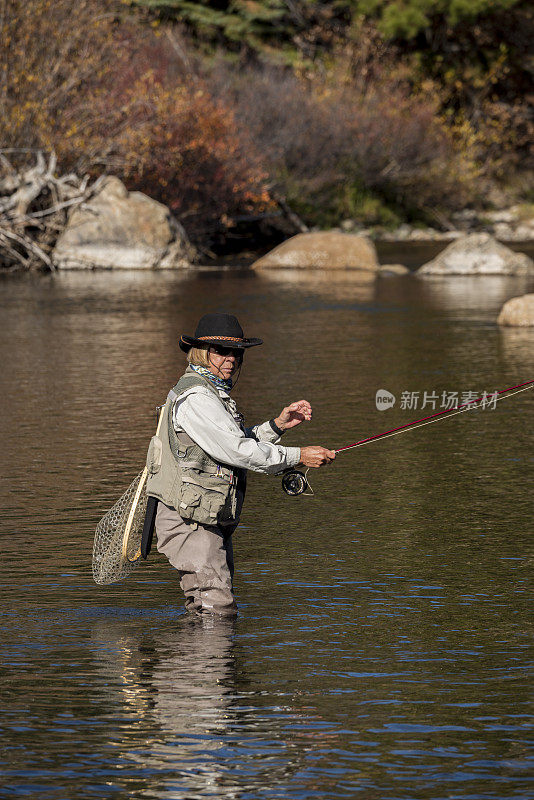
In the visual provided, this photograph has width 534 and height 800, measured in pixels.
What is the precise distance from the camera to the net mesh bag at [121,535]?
687 centimetres

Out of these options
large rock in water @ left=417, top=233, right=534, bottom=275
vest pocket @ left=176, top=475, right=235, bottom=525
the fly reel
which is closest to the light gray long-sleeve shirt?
vest pocket @ left=176, top=475, right=235, bottom=525

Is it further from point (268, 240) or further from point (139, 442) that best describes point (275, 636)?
point (268, 240)

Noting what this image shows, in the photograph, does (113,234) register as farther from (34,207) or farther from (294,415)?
(294,415)

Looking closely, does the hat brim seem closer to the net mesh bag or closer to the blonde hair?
the blonde hair

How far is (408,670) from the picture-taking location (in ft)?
20.5

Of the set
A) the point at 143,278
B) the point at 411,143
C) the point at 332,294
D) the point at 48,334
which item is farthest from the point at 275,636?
the point at 411,143

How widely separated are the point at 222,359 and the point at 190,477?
0.58 m

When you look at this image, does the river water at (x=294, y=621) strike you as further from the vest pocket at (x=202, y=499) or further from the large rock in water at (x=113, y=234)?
the large rock in water at (x=113, y=234)

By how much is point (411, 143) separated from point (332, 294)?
67.5ft

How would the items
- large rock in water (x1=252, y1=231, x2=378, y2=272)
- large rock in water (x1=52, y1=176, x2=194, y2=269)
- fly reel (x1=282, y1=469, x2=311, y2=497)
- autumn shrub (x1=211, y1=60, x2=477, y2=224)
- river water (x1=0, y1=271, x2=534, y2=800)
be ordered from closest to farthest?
river water (x1=0, y1=271, x2=534, y2=800) < fly reel (x1=282, y1=469, x2=311, y2=497) < large rock in water (x1=52, y1=176, x2=194, y2=269) < large rock in water (x1=252, y1=231, x2=378, y2=272) < autumn shrub (x1=211, y1=60, x2=477, y2=224)

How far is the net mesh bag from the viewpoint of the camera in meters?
6.87

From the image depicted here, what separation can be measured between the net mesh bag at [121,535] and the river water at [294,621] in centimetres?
26

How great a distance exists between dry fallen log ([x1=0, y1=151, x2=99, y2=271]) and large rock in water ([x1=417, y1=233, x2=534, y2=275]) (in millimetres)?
8193

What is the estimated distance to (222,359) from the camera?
21.9 feet
